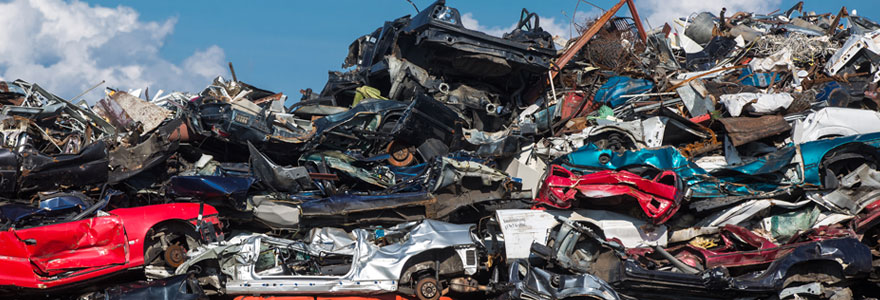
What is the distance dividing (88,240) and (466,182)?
5.46 m

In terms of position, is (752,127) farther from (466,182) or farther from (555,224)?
(466,182)

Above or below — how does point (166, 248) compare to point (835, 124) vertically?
below

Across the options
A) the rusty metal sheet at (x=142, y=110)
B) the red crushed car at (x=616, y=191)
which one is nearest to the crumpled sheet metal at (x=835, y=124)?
the red crushed car at (x=616, y=191)

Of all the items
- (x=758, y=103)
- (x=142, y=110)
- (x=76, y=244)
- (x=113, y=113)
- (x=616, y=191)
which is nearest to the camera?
(x=76, y=244)

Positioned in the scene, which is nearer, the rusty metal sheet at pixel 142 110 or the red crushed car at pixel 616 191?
the red crushed car at pixel 616 191

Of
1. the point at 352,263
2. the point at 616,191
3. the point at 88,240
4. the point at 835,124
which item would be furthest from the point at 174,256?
the point at 835,124

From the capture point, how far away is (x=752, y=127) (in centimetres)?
1271

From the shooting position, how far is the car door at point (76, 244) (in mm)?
8734

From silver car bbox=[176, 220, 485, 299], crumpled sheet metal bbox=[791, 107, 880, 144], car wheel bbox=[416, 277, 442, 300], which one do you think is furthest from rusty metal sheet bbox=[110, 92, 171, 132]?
crumpled sheet metal bbox=[791, 107, 880, 144]

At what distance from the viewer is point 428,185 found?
11312 mm

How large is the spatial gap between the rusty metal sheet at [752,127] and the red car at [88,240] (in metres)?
8.72

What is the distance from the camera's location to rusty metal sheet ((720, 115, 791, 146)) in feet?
40.9

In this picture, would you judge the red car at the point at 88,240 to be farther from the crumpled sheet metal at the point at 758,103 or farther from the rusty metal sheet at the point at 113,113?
the crumpled sheet metal at the point at 758,103

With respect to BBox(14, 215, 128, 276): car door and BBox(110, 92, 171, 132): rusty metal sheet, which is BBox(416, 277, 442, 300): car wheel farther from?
BBox(110, 92, 171, 132): rusty metal sheet
